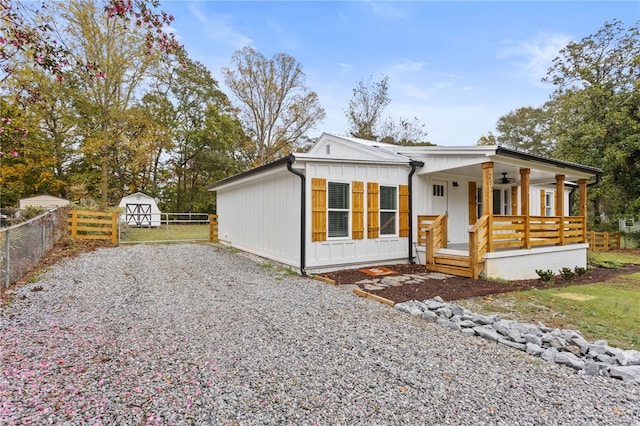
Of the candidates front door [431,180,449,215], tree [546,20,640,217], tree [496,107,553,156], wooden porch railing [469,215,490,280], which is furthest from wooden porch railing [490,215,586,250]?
tree [496,107,553,156]

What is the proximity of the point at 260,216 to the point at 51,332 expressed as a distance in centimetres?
615

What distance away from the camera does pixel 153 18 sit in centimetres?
303

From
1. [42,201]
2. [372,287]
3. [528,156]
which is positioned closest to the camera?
[372,287]

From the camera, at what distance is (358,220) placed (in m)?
7.66

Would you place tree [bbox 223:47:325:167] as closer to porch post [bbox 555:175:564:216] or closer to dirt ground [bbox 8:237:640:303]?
dirt ground [bbox 8:237:640:303]

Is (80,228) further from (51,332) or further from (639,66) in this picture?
(639,66)

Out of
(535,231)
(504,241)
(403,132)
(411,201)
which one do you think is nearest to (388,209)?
(411,201)

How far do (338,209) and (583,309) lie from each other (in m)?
4.72

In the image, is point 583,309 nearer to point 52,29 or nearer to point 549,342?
point 549,342

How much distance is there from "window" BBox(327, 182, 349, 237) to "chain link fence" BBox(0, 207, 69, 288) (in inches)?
225

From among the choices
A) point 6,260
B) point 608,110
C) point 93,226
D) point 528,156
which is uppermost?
point 608,110

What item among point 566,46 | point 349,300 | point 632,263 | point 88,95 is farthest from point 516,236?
point 88,95

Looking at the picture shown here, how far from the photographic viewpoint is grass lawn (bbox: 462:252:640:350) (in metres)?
3.92

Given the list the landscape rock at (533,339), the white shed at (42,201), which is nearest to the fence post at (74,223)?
the white shed at (42,201)
